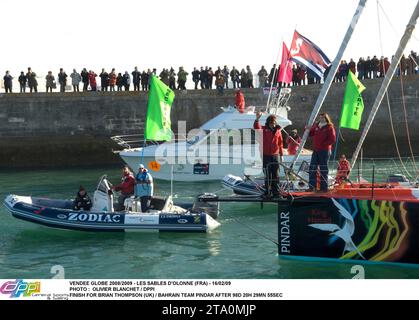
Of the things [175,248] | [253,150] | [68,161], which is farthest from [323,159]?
[68,161]

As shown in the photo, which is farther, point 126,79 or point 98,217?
point 126,79

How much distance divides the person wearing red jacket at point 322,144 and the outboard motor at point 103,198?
5.69 metres

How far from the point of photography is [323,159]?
557 inches

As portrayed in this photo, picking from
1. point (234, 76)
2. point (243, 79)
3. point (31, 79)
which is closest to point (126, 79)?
point (31, 79)

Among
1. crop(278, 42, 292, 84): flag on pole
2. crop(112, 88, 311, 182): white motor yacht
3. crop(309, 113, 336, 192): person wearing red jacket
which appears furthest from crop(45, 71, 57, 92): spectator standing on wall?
crop(309, 113, 336, 192): person wearing red jacket

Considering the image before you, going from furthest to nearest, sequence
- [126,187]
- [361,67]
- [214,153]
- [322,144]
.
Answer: [361,67], [214,153], [126,187], [322,144]

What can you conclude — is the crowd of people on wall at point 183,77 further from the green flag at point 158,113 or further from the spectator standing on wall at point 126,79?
the green flag at point 158,113

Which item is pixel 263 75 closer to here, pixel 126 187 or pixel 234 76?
pixel 234 76

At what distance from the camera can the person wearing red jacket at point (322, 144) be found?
1383 centimetres

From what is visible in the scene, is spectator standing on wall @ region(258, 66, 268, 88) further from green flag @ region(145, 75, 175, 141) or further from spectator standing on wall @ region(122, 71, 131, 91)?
green flag @ region(145, 75, 175, 141)

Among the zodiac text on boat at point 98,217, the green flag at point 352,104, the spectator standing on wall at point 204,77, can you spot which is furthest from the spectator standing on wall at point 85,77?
the green flag at point 352,104

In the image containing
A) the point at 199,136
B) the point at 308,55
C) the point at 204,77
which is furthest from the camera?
the point at 204,77

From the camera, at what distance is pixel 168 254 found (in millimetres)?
15914

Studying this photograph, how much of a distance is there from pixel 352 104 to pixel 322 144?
487 cm
